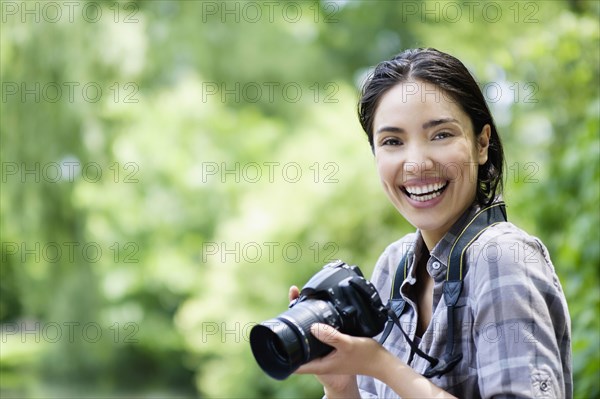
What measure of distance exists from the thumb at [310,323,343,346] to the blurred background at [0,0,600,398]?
50.4 inches

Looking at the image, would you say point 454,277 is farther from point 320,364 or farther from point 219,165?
point 219,165

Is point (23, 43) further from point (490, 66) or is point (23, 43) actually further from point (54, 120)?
point (490, 66)

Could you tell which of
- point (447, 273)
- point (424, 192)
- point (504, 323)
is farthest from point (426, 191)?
point (504, 323)

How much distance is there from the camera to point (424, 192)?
3.62ft

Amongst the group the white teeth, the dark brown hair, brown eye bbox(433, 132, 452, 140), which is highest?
the dark brown hair

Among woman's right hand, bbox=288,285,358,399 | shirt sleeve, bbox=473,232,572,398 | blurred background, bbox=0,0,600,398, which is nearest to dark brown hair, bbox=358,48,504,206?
shirt sleeve, bbox=473,232,572,398

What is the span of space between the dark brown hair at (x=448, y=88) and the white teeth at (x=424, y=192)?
71mm

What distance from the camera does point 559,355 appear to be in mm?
971

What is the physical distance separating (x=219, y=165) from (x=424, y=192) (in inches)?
325

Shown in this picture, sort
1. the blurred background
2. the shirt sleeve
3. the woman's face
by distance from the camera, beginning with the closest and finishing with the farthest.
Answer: the shirt sleeve → the woman's face → the blurred background

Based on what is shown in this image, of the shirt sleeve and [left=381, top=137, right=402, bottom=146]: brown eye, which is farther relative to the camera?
[left=381, top=137, right=402, bottom=146]: brown eye

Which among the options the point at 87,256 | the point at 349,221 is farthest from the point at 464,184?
the point at 87,256

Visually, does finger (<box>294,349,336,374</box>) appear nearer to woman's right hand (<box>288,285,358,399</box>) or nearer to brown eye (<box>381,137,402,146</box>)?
woman's right hand (<box>288,285,358,399</box>)

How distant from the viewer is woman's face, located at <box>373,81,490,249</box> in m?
1.08
